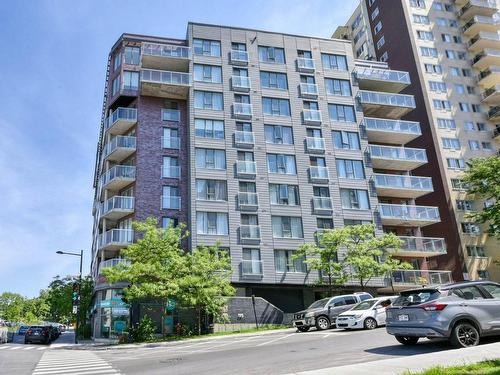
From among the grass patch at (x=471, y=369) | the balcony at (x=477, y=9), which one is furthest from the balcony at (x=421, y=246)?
the balcony at (x=477, y=9)

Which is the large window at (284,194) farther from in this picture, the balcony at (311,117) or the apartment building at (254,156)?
the balcony at (311,117)

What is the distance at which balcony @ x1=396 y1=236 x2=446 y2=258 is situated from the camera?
4167 cm

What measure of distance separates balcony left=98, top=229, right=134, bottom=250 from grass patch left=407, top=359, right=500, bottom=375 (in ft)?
106

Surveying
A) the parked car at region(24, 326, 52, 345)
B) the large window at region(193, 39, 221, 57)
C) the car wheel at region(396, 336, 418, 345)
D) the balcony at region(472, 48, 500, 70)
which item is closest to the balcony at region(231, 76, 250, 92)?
the large window at region(193, 39, 221, 57)

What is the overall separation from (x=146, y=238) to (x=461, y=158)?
38.3 m

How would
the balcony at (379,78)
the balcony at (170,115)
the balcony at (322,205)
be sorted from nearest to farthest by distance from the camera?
the balcony at (322,205)
the balcony at (170,115)
the balcony at (379,78)

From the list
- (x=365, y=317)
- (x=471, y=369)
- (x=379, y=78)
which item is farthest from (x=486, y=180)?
(x=471, y=369)

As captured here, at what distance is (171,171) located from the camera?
41.3 m

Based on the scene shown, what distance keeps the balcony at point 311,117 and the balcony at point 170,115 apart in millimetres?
12016

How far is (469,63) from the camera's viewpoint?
194 feet

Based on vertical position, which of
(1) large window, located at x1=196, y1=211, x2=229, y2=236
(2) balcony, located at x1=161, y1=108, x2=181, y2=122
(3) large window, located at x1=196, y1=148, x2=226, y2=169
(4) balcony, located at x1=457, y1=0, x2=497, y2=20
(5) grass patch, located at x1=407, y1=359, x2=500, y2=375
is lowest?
(5) grass patch, located at x1=407, y1=359, x2=500, y2=375

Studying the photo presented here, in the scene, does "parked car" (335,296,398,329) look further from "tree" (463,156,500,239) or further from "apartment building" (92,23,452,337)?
"tree" (463,156,500,239)

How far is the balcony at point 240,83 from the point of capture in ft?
143

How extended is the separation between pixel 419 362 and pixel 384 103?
40.9 metres
